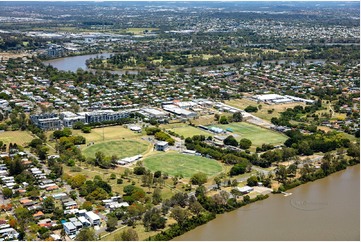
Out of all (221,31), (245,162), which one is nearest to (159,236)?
(245,162)

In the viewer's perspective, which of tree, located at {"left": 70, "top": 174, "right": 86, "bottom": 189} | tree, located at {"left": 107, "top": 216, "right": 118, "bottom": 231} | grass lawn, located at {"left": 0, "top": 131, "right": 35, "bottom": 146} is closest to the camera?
tree, located at {"left": 107, "top": 216, "right": 118, "bottom": 231}

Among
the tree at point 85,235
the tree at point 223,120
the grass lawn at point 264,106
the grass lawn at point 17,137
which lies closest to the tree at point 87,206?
the tree at point 85,235

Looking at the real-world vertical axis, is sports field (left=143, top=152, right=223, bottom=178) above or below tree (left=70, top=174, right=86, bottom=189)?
below

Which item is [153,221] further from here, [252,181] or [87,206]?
[252,181]

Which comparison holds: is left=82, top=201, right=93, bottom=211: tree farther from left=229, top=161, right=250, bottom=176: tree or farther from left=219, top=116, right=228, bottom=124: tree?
left=219, top=116, right=228, bottom=124: tree

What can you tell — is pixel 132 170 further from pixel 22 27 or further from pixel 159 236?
pixel 22 27

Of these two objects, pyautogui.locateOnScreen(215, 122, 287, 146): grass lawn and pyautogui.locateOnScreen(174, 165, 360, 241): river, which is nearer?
pyautogui.locateOnScreen(174, 165, 360, 241): river

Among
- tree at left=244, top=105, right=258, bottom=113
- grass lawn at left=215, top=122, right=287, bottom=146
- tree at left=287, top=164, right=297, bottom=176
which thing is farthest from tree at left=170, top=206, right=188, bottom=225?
tree at left=244, top=105, right=258, bottom=113

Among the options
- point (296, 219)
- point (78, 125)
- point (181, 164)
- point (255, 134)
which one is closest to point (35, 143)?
point (78, 125)
